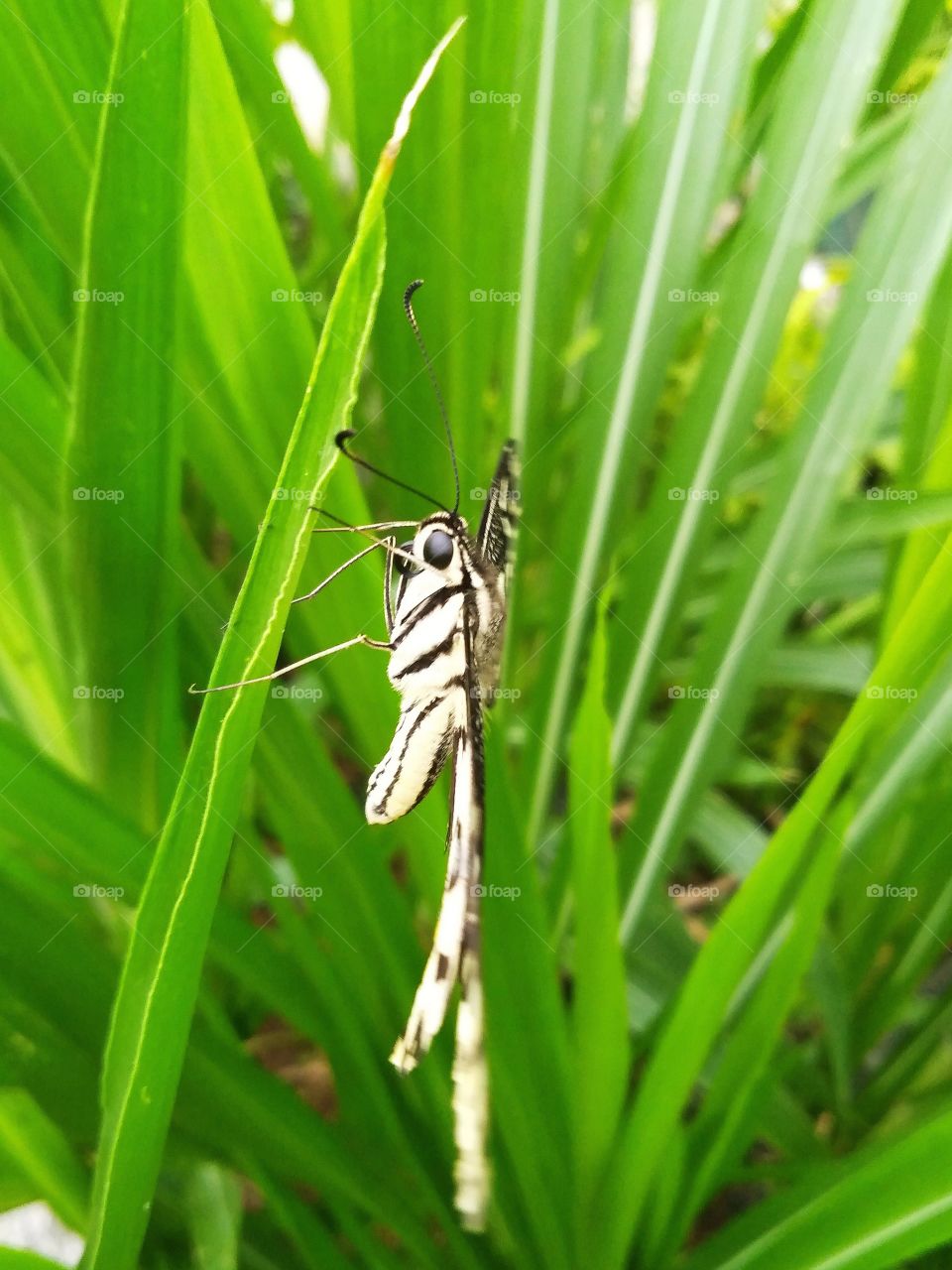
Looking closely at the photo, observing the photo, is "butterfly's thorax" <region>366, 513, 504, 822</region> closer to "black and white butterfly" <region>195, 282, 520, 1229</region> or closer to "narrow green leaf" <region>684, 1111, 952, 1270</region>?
"black and white butterfly" <region>195, 282, 520, 1229</region>

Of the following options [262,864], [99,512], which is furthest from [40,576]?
[262,864]

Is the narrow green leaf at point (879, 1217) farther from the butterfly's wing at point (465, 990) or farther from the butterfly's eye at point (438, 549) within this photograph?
the butterfly's eye at point (438, 549)

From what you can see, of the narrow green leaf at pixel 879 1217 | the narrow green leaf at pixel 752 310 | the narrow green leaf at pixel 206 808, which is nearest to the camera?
the narrow green leaf at pixel 206 808

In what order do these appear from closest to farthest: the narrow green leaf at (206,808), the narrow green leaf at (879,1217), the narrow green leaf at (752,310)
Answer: the narrow green leaf at (206,808) < the narrow green leaf at (879,1217) < the narrow green leaf at (752,310)

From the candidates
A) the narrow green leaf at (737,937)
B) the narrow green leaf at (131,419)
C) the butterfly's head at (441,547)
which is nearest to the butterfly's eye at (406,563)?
the butterfly's head at (441,547)

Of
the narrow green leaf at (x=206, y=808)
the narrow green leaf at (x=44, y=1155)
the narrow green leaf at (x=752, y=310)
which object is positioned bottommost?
the narrow green leaf at (x=44, y=1155)

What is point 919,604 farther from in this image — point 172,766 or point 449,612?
point 172,766

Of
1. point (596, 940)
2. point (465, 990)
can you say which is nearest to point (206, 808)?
point (465, 990)
